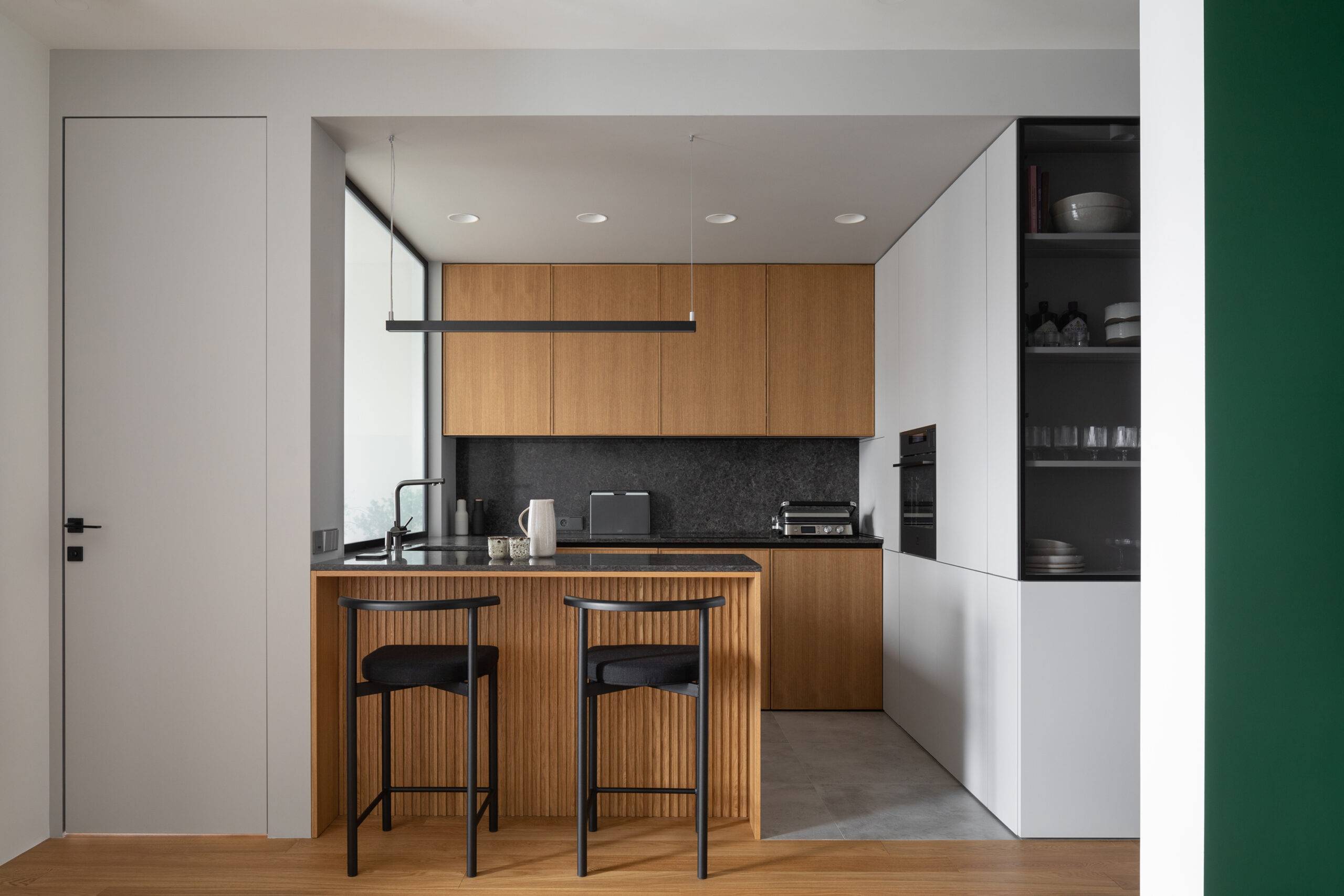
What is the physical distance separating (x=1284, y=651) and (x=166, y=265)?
10.7 ft

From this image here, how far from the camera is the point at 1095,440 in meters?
3.11

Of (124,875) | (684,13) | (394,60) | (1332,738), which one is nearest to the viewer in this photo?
(1332,738)

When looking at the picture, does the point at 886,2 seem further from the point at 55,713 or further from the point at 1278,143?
the point at 55,713

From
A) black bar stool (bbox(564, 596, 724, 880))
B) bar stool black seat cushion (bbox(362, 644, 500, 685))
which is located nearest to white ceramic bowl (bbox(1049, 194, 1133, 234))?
black bar stool (bbox(564, 596, 724, 880))

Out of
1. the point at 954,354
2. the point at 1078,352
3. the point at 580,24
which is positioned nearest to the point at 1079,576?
the point at 1078,352

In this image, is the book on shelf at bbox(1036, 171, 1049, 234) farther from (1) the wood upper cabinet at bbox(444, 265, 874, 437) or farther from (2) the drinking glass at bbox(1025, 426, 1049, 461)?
(1) the wood upper cabinet at bbox(444, 265, 874, 437)

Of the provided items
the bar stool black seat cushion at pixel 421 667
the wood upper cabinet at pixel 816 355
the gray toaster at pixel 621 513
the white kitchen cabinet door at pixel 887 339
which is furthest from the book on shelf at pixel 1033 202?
the gray toaster at pixel 621 513

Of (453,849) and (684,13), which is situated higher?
(684,13)

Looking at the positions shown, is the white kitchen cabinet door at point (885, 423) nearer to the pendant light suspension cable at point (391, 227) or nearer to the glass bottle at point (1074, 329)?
the glass bottle at point (1074, 329)

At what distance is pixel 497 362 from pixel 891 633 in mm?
2663

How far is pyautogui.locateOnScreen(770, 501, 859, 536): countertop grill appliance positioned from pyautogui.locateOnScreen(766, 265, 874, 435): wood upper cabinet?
420 mm

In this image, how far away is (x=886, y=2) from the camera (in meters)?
2.72

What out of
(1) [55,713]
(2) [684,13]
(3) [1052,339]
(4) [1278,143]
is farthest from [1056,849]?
(1) [55,713]

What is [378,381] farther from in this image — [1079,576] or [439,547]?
[1079,576]
